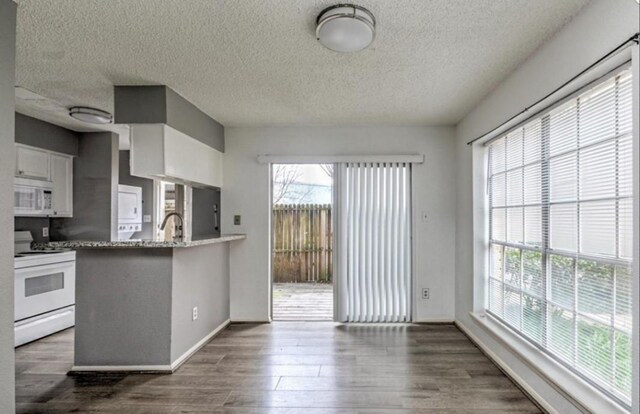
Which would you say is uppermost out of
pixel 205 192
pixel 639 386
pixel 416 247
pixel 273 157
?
pixel 273 157

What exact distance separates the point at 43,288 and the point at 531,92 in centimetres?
483

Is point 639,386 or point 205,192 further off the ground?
point 205,192

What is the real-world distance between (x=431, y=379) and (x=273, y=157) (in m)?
2.79

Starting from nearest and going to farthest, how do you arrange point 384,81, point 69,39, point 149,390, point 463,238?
point 69,39, point 149,390, point 384,81, point 463,238

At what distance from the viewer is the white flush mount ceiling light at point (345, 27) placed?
1838 millimetres

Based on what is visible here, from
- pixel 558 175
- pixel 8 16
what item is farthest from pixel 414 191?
pixel 8 16

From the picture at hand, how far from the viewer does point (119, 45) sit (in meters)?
2.24

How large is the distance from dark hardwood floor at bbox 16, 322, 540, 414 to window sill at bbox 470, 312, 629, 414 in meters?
0.27

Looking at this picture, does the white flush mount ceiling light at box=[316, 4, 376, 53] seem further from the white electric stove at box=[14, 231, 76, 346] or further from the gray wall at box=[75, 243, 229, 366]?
the white electric stove at box=[14, 231, 76, 346]

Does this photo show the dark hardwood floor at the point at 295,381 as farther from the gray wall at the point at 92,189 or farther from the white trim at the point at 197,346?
the gray wall at the point at 92,189

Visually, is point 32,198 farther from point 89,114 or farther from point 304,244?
point 304,244

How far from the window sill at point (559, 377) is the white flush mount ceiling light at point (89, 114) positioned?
4.24 meters

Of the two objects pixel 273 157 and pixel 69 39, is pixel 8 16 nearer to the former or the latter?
pixel 69 39

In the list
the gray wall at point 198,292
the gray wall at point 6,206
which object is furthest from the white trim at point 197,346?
the gray wall at point 6,206
